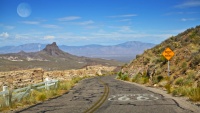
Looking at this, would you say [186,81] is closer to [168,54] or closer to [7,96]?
[168,54]

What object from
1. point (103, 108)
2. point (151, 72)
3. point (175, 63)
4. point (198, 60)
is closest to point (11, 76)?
point (151, 72)

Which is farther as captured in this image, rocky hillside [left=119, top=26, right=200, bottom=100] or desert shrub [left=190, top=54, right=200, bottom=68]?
desert shrub [left=190, top=54, right=200, bottom=68]

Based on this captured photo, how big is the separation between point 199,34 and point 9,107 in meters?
30.0

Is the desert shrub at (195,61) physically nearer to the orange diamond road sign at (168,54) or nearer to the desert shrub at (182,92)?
the orange diamond road sign at (168,54)

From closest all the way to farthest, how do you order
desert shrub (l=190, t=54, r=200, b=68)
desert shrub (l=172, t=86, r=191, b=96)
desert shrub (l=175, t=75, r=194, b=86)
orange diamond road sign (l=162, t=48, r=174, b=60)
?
desert shrub (l=172, t=86, r=191, b=96) < desert shrub (l=175, t=75, r=194, b=86) < orange diamond road sign (l=162, t=48, r=174, b=60) < desert shrub (l=190, t=54, r=200, b=68)

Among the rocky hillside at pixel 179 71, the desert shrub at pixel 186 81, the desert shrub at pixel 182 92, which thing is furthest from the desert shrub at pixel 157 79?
the desert shrub at pixel 182 92

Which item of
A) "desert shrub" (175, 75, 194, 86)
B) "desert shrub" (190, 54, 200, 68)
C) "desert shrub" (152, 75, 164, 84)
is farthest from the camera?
"desert shrub" (152, 75, 164, 84)

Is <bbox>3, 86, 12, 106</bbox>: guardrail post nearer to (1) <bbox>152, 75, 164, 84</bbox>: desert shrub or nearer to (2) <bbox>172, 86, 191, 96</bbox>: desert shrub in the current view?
(2) <bbox>172, 86, 191, 96</bbox>: desert shrub

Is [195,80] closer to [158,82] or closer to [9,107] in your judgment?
[158,82]

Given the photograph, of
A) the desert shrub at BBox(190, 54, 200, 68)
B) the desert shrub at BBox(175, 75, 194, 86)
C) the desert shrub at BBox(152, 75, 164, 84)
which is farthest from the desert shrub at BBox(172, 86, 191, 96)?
the desert shrub at BBox(152, 75, 164, 84)

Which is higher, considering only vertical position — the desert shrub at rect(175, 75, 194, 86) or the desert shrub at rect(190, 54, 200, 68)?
the desert shrub at rect(190, 54, 200, 68)

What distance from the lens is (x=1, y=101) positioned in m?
15.1

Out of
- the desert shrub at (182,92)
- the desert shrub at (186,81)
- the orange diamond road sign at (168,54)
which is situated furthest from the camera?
the orange diamond road sign at (168,54)

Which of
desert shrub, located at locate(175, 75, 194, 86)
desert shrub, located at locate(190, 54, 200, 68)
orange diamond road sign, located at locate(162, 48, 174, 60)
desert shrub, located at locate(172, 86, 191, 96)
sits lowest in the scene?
desert shrub, located at locate(172, 86, 191, 96)
